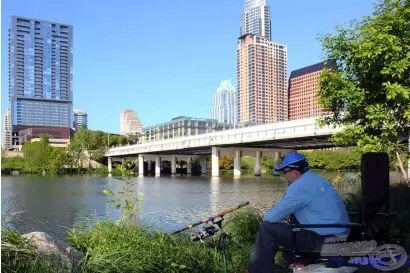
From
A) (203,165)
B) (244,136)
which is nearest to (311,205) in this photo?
(244,136)

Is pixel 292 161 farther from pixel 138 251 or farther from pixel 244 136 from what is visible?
pixel 244 136

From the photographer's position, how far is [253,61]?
79062mm

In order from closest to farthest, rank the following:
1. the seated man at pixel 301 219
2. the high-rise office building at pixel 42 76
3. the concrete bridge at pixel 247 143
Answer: the seated man at pixel 301 219
the concrete bridge at pixel 247 143
the high-rise office building at pixel 42 76

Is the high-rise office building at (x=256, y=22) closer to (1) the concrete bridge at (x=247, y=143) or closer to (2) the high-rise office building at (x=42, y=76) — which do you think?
(1) the concrete bridge at (x=247, y=143)

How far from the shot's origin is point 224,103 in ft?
463

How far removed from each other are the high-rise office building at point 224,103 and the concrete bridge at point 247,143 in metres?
34.6

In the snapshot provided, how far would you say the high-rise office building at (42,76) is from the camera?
59.1 meters

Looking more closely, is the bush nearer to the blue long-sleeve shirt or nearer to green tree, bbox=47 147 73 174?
the blue long-sleeve shirt

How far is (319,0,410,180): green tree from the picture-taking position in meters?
8.09

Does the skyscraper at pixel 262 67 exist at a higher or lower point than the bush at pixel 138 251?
higher

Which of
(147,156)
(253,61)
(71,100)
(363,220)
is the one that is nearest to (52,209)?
(363,220)

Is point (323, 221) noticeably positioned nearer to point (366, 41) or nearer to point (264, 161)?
point (366, 41)

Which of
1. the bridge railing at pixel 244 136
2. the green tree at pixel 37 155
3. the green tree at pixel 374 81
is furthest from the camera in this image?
the green tree at pixel 37 155

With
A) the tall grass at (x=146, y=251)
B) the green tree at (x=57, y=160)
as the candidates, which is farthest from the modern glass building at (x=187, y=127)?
the tall grass at (x=146, y=251)
